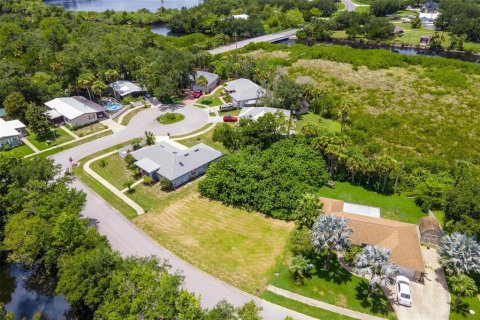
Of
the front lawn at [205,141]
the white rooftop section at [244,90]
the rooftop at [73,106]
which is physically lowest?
the front lawn at [205,141]

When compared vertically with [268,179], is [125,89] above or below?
above

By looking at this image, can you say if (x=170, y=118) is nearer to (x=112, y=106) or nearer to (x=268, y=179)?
(x=112, y=106)

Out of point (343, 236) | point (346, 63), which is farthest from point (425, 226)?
point (346, 63)

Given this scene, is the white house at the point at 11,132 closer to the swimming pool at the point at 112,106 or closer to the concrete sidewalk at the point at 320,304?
the swimming pool at the point at 112,106

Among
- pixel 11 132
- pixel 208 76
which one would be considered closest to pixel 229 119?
pixel 208 76

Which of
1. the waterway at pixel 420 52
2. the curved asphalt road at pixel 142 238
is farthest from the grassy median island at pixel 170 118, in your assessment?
the waterway at pixel 420 52
